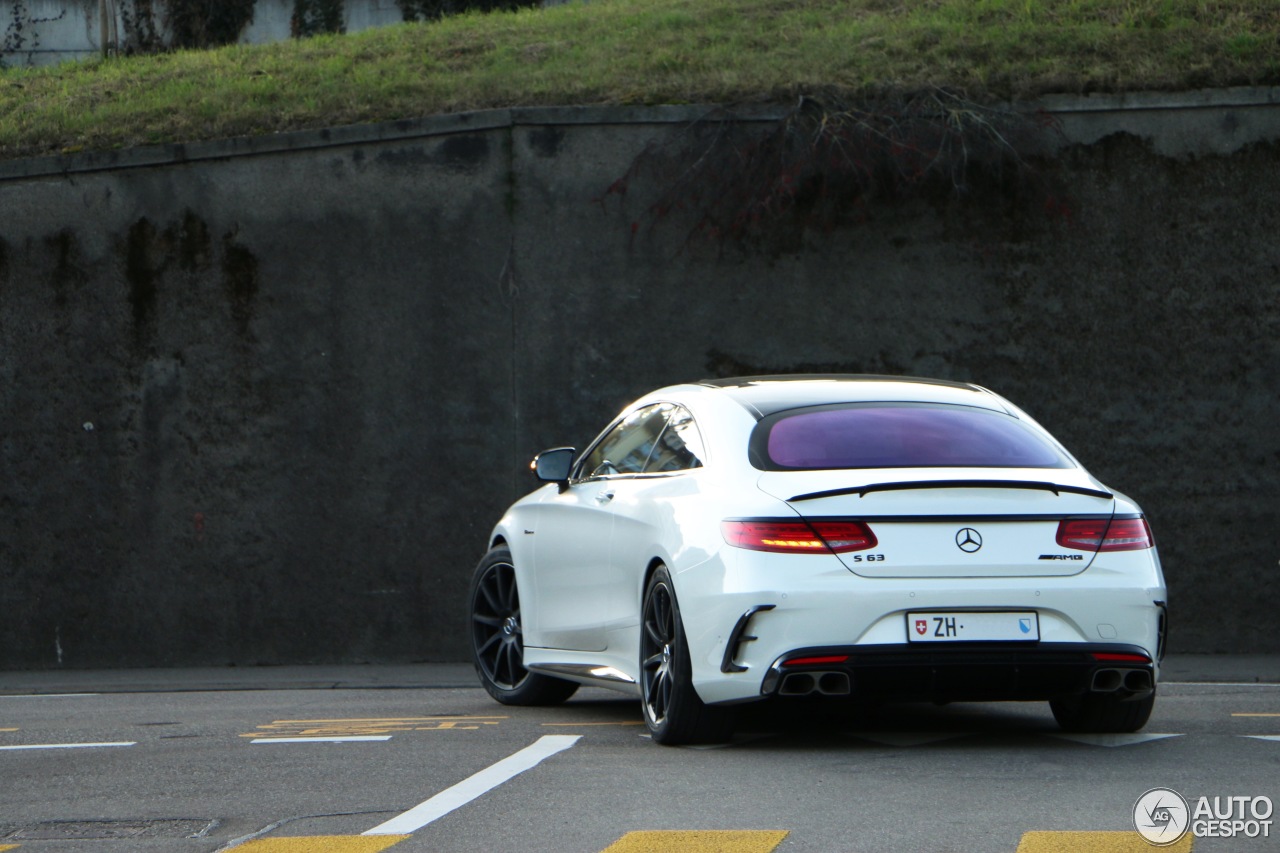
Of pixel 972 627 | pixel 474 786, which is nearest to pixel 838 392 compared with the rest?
pixel 972 627

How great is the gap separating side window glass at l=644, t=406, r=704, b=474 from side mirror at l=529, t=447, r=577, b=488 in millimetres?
986

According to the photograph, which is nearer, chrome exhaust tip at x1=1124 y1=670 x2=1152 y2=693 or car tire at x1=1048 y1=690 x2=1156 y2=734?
chrome exhaust tip at x1=1124 y1=670 x2=1152 y2=693

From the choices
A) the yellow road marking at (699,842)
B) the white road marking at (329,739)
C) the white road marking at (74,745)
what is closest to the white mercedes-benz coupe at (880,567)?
the white road marking at (329,739)

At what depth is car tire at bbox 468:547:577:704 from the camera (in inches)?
363

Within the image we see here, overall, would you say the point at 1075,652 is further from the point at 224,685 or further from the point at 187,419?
the point at 187,419

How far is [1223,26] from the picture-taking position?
48.8 feet

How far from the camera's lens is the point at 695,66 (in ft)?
50.3

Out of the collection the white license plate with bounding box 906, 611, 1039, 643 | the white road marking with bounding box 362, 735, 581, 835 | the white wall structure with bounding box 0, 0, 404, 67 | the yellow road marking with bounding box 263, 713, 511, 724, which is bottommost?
the yellow road marking with bounding box 263, 713, 511, 724

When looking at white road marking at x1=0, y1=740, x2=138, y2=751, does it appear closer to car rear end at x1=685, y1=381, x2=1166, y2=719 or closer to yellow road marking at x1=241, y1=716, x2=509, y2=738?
yellow road marking at x1=241, y1=716, x2=509, y2=738

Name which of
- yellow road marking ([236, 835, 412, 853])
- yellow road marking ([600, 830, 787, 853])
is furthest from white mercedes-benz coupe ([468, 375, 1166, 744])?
yellow road marking ([236, 835, 412, 853])

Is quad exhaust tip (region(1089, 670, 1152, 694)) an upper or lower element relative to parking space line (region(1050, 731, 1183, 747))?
upper

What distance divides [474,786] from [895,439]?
2.26 meters

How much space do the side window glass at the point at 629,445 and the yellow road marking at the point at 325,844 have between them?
9.83ft

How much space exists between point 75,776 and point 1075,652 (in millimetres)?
3951
